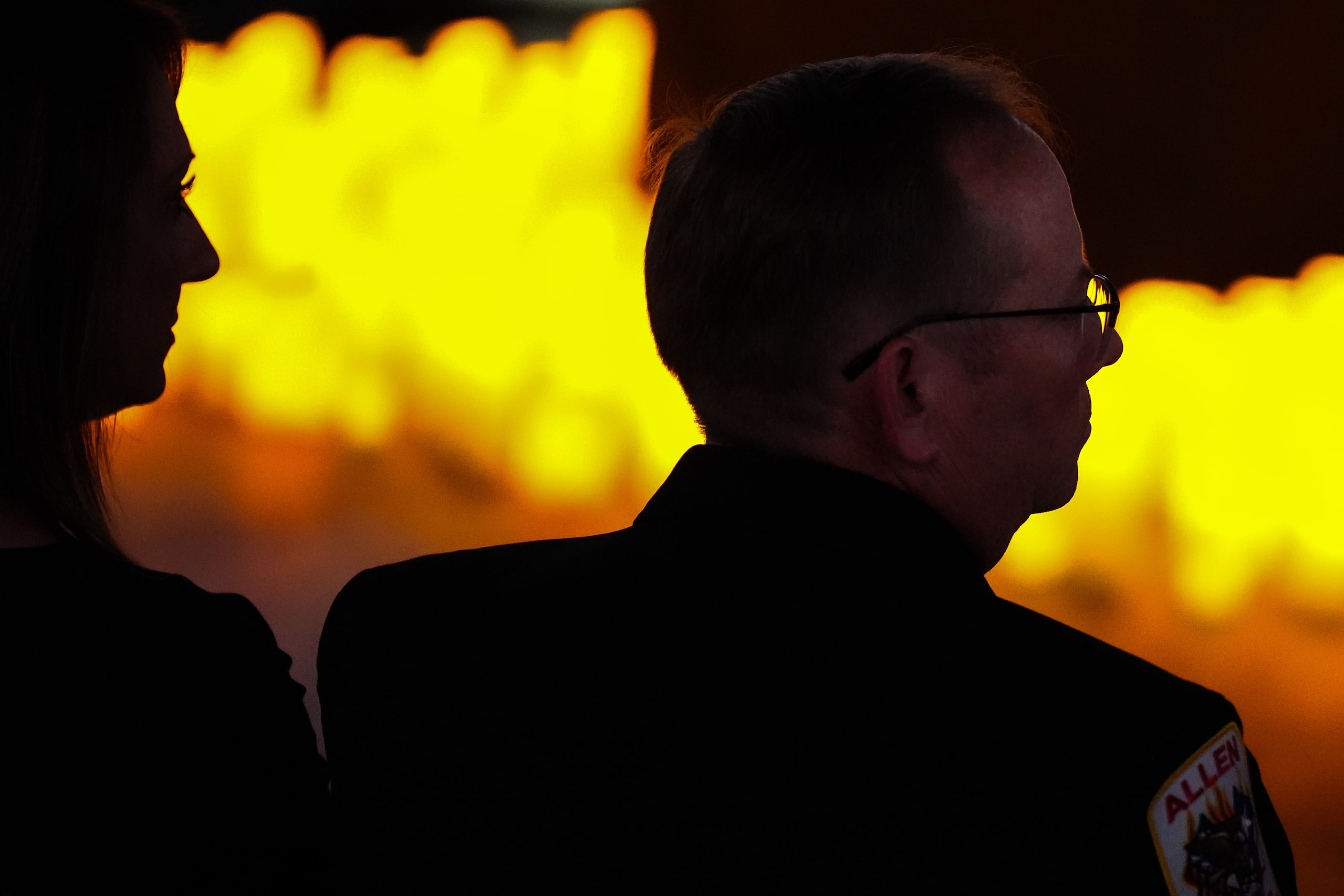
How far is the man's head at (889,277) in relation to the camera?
25.3 inches

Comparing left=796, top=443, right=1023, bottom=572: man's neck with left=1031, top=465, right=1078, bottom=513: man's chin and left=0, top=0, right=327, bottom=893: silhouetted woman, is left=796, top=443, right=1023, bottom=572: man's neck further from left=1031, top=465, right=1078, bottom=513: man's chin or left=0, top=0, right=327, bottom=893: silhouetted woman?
left=0, top=0, right=327, bottom=893: silhouetted woman

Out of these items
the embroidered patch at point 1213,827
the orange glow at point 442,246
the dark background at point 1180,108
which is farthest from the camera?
the orange glow at point 442,246

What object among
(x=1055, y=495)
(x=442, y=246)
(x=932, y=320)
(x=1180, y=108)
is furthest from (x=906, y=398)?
(x=442, y=246)

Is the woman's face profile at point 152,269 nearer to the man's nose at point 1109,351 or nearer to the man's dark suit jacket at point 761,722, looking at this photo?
the man's dark suit jacket at point 761,722

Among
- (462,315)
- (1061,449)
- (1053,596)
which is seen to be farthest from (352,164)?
(1061,449)

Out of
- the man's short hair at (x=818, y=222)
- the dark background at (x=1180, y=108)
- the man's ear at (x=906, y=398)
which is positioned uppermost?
the dark background at (x=1180, y=108)

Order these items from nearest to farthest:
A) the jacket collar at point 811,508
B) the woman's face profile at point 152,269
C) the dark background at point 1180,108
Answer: the jacket collar at point 811,508 → the woman's face profile at point 152,269 → the dark background at point 1180,108

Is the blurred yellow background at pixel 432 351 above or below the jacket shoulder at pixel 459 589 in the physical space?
above

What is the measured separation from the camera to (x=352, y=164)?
6.43 feet

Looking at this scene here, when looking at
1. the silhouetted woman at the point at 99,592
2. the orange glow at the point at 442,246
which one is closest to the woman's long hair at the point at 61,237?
the silhouetted woman at the point at 99,592

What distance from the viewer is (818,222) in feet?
2.10

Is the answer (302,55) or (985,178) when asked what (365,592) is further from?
(302,55)

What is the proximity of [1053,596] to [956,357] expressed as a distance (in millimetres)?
1127

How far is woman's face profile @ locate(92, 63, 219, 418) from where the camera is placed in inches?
27.7
